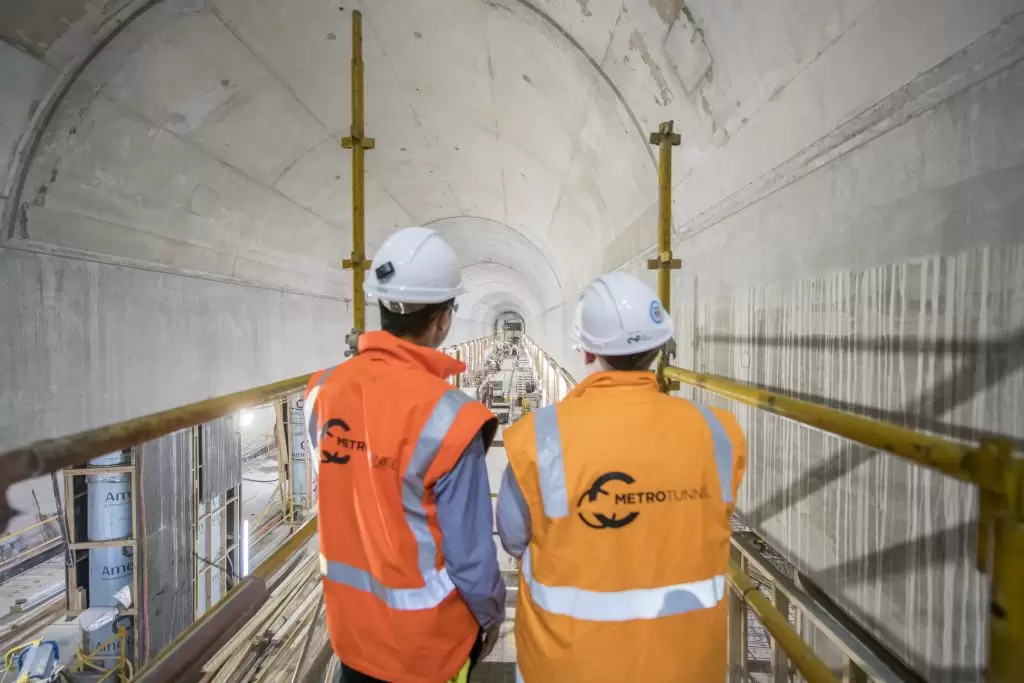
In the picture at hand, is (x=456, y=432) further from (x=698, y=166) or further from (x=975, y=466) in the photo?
(x=698, y=166)

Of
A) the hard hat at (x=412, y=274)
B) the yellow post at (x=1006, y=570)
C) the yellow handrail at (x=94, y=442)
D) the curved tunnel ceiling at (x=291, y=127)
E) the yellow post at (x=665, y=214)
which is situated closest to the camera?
the yellow post at (x=1006, y=570)

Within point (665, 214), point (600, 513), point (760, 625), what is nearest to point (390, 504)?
point (600, 513)

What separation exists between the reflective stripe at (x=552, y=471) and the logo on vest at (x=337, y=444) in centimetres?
55

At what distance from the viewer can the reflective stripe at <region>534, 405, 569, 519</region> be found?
1.27 meters

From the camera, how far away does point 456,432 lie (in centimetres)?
133

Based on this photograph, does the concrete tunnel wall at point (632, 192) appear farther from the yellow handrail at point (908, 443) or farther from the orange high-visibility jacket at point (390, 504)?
the orange high-visibility jacket at point (390, 504)

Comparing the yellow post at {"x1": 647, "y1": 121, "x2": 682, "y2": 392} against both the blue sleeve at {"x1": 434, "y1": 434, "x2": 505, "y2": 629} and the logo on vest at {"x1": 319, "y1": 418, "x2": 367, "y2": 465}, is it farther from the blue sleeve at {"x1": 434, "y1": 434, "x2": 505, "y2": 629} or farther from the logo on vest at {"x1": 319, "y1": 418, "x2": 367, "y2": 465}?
the logo on vest at {"x1": 319, "y1": 418, "x2": 367, "y2": 465}

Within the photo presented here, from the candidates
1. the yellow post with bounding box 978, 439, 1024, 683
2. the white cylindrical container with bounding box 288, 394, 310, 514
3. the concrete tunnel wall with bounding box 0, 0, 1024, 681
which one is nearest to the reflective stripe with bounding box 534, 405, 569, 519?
the yellow post with bounding box 978, 439, 1024, 683

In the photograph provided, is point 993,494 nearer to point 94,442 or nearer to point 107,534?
point 94,442

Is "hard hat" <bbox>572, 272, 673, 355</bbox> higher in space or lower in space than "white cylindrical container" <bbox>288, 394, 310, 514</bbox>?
higher

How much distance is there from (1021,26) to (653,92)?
193 centimetres

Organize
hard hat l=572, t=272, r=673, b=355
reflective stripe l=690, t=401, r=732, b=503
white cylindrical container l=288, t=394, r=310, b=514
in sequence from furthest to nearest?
1. white cylindrical container l=288, t=394, r=310, b=514
2. hard hat l=572, t=272, r=673, b=355
3. reflective stripe l=690, t=401, r=732, b=503

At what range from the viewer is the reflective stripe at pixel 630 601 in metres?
1.27

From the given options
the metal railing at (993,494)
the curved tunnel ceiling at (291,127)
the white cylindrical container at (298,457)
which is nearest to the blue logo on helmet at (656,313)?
the metal railing at (993,494)
